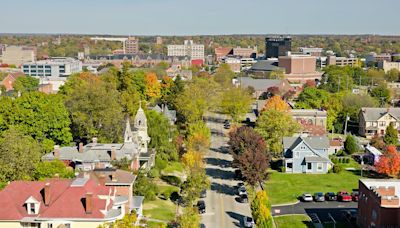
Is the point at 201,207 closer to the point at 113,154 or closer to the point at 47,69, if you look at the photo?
the point at 113,154

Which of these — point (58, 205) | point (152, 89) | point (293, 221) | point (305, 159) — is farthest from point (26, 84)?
point (58, 205)

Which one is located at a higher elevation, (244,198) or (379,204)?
(379,204)

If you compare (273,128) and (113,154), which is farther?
(273,128)

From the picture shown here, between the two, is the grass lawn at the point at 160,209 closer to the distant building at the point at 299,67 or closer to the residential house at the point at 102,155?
the residential house at the point at 102,155

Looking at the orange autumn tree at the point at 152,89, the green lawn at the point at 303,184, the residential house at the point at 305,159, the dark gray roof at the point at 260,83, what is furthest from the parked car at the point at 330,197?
the dark gray roof at the point at 260,83

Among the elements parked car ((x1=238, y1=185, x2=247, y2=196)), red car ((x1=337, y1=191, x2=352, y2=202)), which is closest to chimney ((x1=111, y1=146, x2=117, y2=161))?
parked car ((x1=238, y1=185, x2=247, y2=196))

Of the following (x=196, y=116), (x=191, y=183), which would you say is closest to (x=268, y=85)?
(x=196, y=116)

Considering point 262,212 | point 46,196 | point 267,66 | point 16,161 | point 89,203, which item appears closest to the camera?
point 89,203
